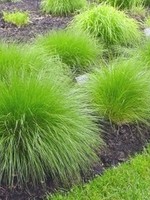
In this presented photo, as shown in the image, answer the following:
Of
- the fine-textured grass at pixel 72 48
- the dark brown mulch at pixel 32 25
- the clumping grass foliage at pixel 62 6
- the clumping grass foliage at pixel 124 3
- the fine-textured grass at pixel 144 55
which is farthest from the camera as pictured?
the clumping grass foliage at pixel 124 3

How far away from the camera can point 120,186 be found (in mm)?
3611

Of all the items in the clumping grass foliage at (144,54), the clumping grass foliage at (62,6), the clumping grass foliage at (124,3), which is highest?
the clumping grass foliage at (144,54)

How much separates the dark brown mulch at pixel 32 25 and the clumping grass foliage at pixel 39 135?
8.32 ft

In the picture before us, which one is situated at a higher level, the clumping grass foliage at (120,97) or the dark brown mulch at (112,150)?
the clumping grass foliage at (120,97)

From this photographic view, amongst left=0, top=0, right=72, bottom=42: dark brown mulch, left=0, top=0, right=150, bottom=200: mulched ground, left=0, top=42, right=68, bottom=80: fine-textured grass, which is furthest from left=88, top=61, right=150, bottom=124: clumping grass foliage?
left=0, top=0, right=72, bottom=42: dark brown mulch

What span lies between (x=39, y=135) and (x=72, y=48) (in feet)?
7.03

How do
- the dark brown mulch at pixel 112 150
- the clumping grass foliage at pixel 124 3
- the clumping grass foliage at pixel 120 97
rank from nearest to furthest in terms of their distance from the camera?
the dark brown mulch at pixel 112 150 → the clumping grass foliage at pixel 120 97 → the clumping grass foliage at pixel 124 3

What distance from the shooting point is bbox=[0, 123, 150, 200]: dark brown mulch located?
135 inches

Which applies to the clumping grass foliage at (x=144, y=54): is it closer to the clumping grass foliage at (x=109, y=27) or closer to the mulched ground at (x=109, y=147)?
the clumping grass foliage at (x=109, y=27)

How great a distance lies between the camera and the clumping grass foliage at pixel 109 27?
20.6ft

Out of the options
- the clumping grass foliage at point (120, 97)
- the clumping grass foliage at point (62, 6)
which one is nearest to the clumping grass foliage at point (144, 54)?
the clumping grass foliage at point (120, 97)

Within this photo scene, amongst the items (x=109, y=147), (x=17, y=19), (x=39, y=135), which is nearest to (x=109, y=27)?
(x=17, y=19)

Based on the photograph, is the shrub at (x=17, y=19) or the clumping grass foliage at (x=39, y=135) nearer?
the clumping grass foliage at (x=39, y=135)

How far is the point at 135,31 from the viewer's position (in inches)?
254
